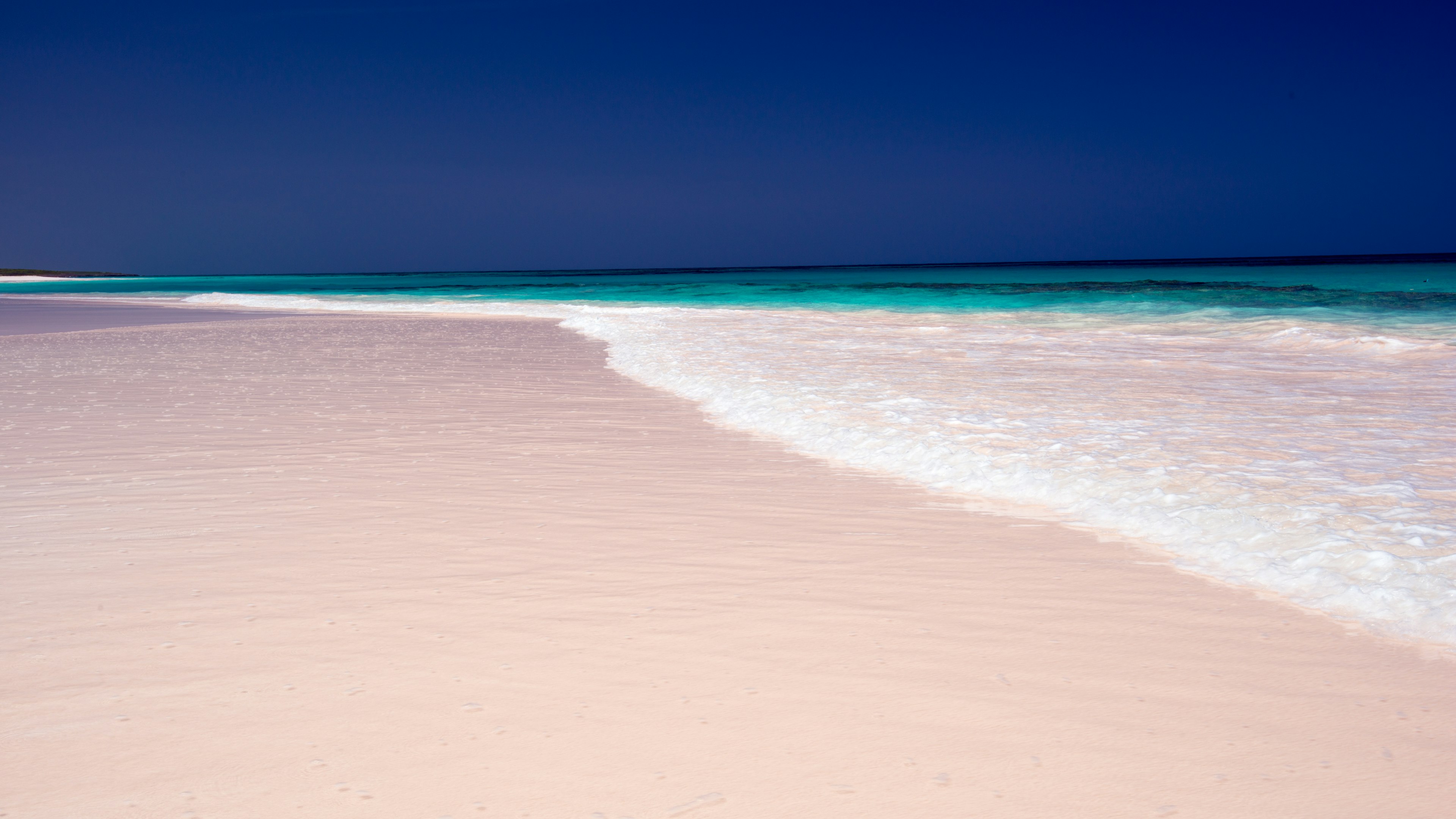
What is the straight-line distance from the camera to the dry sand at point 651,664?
6.63 feet

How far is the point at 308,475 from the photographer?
199 inches

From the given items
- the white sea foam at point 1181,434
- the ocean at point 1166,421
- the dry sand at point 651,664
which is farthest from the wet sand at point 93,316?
the dry sand at point 651,664

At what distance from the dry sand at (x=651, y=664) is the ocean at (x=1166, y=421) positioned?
0.36 meters

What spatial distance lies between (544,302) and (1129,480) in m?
30.8

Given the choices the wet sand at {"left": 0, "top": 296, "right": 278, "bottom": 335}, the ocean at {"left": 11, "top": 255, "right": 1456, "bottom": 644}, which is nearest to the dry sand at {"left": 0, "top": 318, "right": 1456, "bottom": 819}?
the ocean at {"left": 11, "top": 255, "right": 1456, "bottom": 644}

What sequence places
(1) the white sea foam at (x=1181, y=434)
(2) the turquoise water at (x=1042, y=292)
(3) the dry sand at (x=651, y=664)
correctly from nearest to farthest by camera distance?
(3) the dry sand at (x=651, y=664)
(1) the white sea foam at (x=1181, y=434)
(2) the turquoise water at (x=1042, y=292)

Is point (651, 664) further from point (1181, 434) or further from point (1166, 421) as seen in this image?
point (1166, 421)

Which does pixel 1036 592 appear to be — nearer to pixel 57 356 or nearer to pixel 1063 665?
pixel 1063 665

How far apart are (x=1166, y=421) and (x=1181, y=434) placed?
0.55 m

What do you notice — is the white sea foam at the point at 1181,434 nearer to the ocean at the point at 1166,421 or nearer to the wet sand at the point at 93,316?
the ocean at the point at 1166,421

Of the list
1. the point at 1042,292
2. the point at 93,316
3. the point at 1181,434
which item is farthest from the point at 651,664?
the point at 1042,292

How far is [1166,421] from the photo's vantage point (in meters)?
6.41

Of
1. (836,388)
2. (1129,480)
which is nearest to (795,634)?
(1129,480)

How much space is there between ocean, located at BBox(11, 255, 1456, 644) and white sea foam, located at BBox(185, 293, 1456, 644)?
0.02 meters
